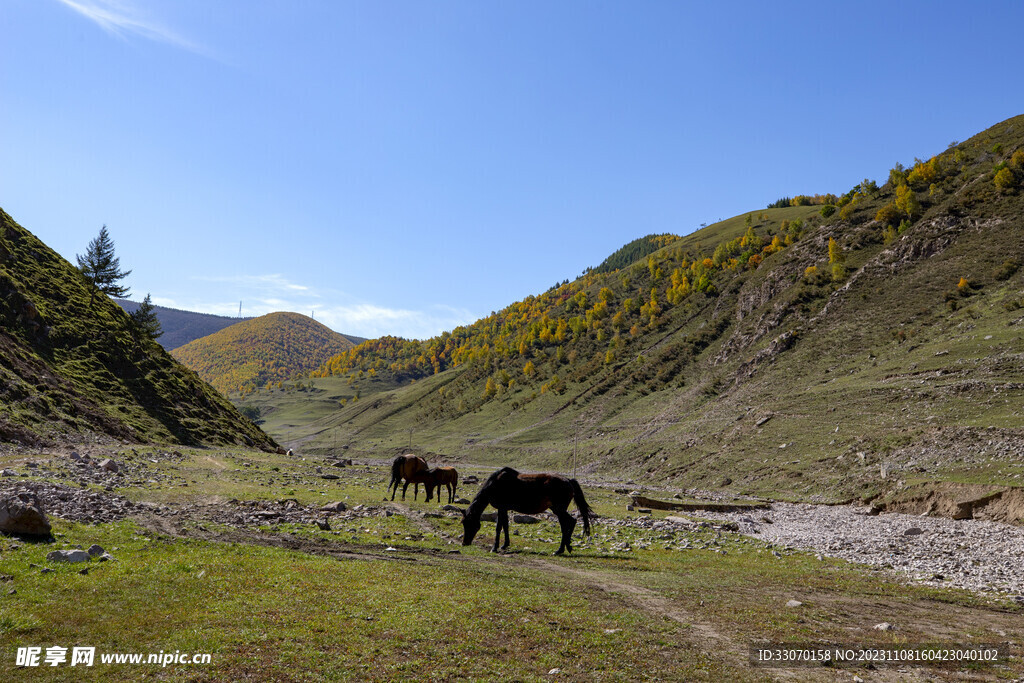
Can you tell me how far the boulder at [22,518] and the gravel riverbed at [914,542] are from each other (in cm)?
2872

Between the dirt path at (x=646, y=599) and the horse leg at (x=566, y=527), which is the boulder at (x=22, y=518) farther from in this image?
the horse leg at (x=566, y=527)

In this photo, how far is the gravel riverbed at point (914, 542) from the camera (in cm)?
2147

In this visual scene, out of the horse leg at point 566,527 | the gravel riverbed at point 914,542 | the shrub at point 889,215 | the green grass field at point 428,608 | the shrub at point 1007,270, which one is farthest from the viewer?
the shrub at point 889,215

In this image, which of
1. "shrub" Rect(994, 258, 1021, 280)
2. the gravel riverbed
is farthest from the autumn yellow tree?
the gravel riverbed

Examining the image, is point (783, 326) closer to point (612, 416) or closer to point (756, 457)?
point (612, 416)

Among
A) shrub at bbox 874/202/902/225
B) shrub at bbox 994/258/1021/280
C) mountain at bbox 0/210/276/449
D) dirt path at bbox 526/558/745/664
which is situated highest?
shrub at bbox 874/202/902/225

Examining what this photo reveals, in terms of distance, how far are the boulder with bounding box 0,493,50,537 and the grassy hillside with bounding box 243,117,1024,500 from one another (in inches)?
2116

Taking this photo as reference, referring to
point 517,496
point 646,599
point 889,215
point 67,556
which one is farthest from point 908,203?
point 67,556

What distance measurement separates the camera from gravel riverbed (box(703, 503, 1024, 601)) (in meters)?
21.5

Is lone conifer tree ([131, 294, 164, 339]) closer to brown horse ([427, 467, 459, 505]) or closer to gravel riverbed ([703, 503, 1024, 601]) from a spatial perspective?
brown horse ([427, 467, 459, 505])

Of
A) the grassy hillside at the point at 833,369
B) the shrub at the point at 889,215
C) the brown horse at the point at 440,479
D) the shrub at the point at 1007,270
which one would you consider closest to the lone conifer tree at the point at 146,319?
the grassy hillside at the point at 833,369

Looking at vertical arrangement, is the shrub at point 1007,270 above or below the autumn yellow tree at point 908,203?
below

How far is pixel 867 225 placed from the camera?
138500mm

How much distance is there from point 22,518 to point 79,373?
67493 mm
